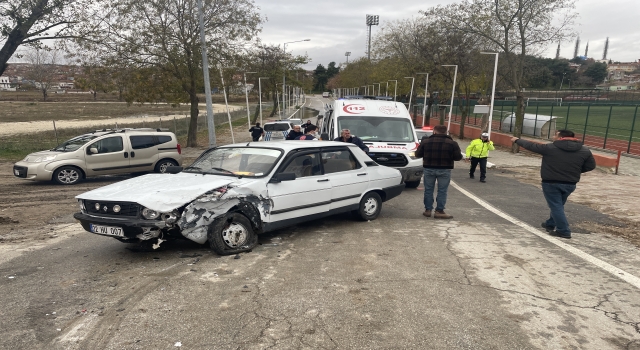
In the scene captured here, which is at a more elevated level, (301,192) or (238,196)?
(238,196)

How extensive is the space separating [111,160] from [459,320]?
11700 mm

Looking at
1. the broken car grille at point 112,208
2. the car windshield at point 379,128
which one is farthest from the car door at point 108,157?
the broken car grille at point 112,208

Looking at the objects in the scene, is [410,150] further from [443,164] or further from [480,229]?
[480,229]

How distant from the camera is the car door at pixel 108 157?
12.5 m

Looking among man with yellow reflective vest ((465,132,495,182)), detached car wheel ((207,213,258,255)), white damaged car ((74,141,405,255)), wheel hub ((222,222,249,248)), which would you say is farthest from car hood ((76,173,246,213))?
man with yellow reflective vest ((465,132,495,182))

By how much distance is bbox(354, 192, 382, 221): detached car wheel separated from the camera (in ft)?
24.7

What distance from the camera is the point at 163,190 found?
534cm

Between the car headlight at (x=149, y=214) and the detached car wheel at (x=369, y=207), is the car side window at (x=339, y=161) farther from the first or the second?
the car headlight at (x=149, y=214)

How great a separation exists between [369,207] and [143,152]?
863 centimetres

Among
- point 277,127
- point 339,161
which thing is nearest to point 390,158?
point 339,161

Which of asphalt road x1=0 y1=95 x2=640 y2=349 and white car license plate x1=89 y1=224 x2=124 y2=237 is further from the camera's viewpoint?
white car license plate x1=89 y1=224 x2=124 y2=237

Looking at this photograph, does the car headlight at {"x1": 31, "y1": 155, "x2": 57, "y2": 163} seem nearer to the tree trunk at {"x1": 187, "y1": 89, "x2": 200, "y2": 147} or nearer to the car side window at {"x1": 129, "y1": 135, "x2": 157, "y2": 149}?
the car side window at {"x1": 129, "y1": 135, "x2": 157, "y2": 149}

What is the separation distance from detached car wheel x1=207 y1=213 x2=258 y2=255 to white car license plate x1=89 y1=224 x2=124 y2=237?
101 centimetres

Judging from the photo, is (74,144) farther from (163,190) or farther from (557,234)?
(557,234)
